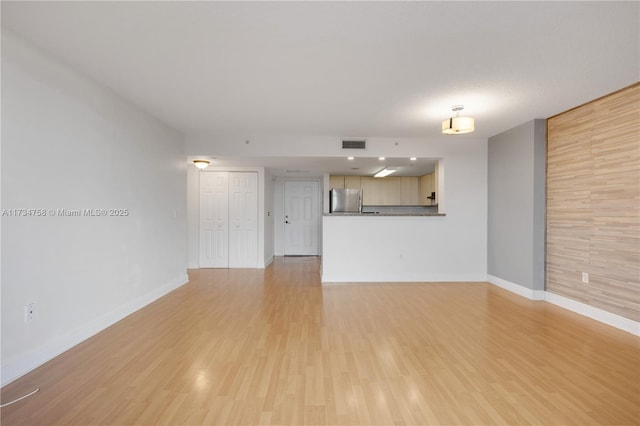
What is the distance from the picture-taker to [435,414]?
1.68 metres

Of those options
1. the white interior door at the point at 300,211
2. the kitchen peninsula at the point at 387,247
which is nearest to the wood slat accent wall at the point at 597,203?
the kitchen peninsula at the point at 387,247

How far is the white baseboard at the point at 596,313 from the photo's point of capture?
112 inches

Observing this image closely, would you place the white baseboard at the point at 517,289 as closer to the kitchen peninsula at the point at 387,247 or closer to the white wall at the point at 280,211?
the kitchen peninsula at the point at 387,247

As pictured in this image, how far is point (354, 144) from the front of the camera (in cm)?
490

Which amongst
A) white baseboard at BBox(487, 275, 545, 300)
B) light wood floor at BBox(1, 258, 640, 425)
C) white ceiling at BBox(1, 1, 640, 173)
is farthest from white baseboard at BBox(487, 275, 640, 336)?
white ceiling at BBox(1, 1, 640, 173)

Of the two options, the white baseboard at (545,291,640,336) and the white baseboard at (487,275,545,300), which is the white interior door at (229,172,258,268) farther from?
the white baseboard at (545,291,640,336)

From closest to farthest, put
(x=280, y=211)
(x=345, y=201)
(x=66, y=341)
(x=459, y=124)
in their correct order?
(x=66, y=341) < (x=459, y=124) < (x=345, y=201) < (x=280, y=211)

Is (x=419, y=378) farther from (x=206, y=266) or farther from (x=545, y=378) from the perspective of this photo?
(x=206, y=266)

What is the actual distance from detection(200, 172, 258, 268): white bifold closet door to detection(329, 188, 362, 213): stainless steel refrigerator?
189cm

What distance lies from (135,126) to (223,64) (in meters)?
1.71

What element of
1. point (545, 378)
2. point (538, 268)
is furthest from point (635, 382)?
point (538, 268)

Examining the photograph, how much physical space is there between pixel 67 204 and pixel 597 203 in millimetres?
5171

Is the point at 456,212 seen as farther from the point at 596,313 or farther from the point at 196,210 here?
the point at 196,210

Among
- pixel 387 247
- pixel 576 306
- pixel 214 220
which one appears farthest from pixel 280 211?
pixel 576 306
